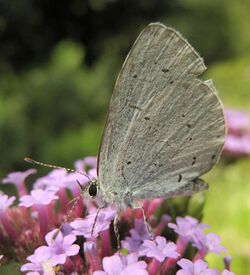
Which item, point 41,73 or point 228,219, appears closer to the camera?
point 228,219

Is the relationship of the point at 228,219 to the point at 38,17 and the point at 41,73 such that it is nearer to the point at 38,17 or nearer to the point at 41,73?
the point at 41,73

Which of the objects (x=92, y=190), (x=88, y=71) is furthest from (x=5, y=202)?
(x=88, y=71)

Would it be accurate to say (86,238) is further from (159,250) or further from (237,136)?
(237,136)

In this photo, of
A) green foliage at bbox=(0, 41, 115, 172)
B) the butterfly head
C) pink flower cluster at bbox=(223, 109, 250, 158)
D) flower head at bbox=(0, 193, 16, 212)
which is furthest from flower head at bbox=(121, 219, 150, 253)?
green foliage at bbox=(0, 41, 115, 172)

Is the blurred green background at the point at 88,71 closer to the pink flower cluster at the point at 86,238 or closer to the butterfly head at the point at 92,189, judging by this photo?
the pink flower cluster at the point at 86,238

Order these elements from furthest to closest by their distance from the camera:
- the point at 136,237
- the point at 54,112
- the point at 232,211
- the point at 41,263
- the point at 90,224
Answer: the point at 54,112, the point at 232,211, the point at 136,237, the point at 90,224, the point at 41,263

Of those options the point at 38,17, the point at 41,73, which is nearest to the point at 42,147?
the point at 41,73

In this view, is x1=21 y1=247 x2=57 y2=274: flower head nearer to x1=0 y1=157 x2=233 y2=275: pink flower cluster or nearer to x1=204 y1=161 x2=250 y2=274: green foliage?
x1=0 y1=157 x2=233 y2=275: pink flower cluster
